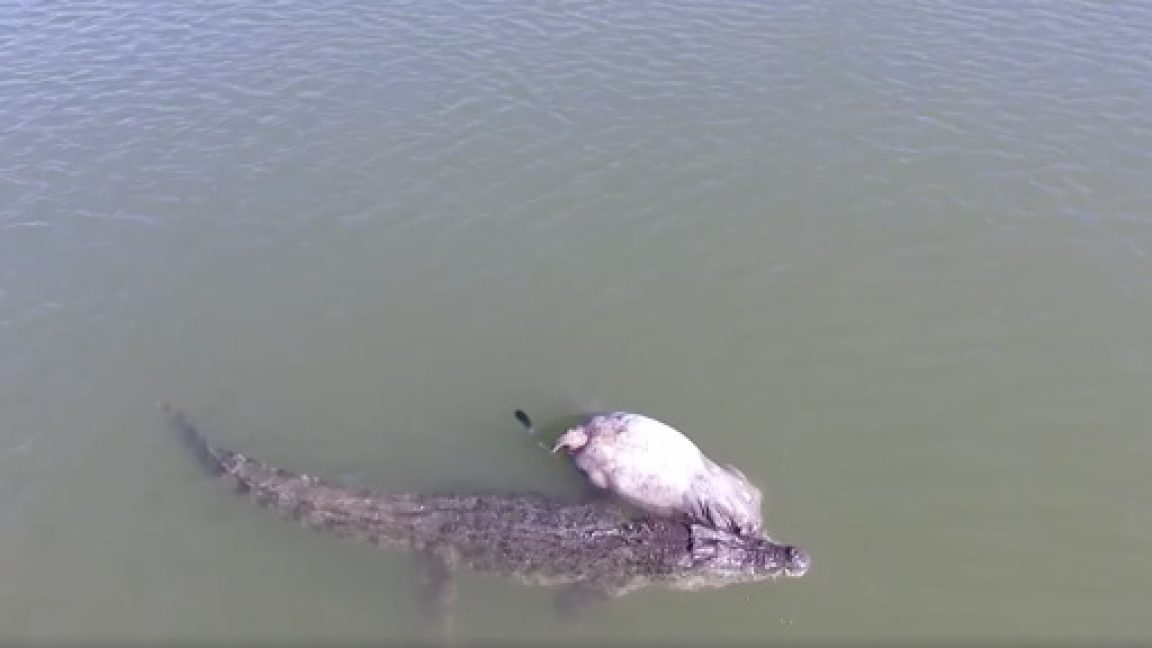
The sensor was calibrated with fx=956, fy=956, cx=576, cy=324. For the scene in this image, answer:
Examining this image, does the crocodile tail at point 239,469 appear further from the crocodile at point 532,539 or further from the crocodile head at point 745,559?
the crocodile head at point 745,559

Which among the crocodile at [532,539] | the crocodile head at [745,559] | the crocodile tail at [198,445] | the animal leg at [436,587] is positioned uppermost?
the crocodile head at [745,559]

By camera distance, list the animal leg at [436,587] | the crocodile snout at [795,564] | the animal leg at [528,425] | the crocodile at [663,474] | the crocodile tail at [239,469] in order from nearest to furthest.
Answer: the animal leg at [436,587] → the crocodile snout at [795,564] → the crocodile at [663,474] → the crocodile tail at [239,469] → the animal leg at [528,425]

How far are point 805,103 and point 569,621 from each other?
45.3 feet

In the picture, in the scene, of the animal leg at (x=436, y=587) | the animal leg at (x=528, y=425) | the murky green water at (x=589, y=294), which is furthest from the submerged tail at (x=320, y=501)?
the animal leg at (x=528, y=425)

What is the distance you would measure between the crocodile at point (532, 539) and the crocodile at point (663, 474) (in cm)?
27

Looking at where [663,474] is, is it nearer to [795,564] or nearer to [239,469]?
[795,564]

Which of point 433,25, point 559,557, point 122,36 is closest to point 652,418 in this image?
point 559,557

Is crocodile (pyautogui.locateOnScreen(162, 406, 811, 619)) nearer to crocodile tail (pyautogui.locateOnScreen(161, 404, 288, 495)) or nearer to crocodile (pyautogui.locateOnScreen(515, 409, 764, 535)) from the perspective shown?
crocodile tail (pyautogui.locateOnScreen(161, 404, 288, 495))

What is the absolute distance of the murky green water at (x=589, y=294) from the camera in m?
13.2

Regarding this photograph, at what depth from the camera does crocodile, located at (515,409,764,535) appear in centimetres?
1368

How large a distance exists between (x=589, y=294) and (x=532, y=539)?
17.8ft

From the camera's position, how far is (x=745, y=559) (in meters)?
13.1

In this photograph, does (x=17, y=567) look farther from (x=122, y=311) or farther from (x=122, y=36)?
(x=122, y=36)

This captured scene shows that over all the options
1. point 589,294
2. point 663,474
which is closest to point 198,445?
point 589,294
